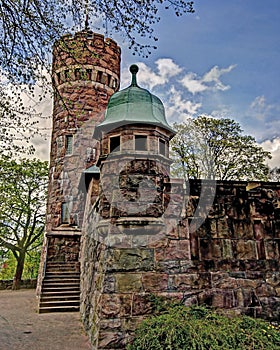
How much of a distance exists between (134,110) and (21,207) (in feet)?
43.8

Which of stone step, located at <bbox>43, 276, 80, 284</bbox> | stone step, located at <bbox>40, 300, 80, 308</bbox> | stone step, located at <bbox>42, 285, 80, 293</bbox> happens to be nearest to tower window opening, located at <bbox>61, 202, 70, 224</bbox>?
stone step, located at <bbox>43, 276, 80, 284</bbox>

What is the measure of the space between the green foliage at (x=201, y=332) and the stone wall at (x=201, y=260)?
26 cm

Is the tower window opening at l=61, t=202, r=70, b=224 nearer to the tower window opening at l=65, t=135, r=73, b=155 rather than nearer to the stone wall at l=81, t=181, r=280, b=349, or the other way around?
the tower window opening at l=65, t=135, r=73, b=155

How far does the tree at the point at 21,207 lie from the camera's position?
16.6 m

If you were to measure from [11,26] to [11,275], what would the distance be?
2629 cm

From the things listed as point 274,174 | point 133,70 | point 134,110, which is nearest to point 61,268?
point 134,110

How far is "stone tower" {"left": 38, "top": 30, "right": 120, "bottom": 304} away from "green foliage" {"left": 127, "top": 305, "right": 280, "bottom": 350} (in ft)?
26.4

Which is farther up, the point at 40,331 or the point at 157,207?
the point at 157,207

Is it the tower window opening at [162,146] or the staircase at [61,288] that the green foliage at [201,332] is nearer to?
the tower window opening at [162,146]

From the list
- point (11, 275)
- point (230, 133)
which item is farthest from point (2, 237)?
point (230, 133)

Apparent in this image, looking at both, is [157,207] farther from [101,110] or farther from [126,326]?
[101,110]

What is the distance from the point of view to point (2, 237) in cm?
1680

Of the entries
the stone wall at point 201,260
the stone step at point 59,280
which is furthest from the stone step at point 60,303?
the stone wall at point 201,260

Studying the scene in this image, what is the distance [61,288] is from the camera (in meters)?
9.68
